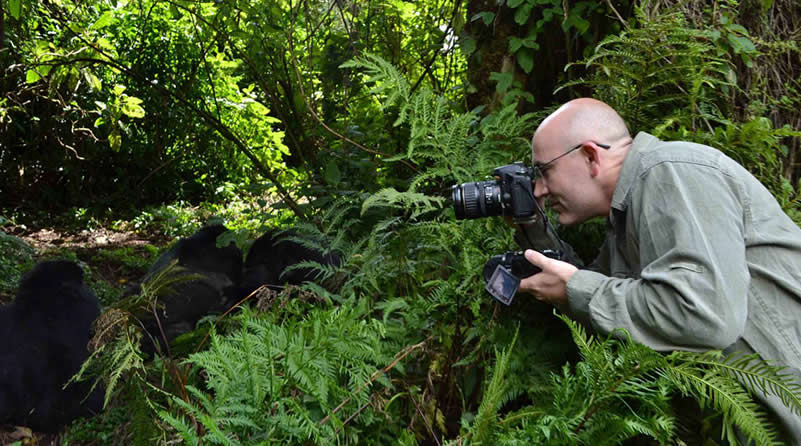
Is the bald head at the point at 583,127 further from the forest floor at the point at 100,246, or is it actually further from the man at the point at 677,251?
the forest floor at the point at 100,246

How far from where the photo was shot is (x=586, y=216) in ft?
7.38

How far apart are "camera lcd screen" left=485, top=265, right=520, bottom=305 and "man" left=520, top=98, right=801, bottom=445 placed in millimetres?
54

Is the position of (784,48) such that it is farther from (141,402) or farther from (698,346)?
(141,402)

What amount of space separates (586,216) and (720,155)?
49cm

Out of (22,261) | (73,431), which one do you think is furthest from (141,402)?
(22,261)

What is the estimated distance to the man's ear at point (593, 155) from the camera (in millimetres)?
2135

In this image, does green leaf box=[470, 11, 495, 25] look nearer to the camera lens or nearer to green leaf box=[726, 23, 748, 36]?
green leaf box=[726, 23, 748, 36]

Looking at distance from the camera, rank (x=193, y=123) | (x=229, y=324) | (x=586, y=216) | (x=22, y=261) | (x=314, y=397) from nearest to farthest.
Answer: (x=314, y=397) → (x=586, y=216) → (x=229, y=324) → (x=22, y=261) → (x=193, y=123)

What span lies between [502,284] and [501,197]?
335 mm

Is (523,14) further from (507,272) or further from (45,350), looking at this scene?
(45,350)

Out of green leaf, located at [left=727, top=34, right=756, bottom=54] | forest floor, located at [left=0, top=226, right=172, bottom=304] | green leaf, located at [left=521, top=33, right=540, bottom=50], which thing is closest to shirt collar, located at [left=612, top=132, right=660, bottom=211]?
green leaf, located at [left=727, top=34, right=756, bottom=54]

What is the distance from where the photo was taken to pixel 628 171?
2.04m

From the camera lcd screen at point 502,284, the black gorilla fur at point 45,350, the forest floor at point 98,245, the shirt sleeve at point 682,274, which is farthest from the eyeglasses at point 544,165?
the forest floor at point 98,245

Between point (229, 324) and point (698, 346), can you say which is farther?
point (229, 324)
